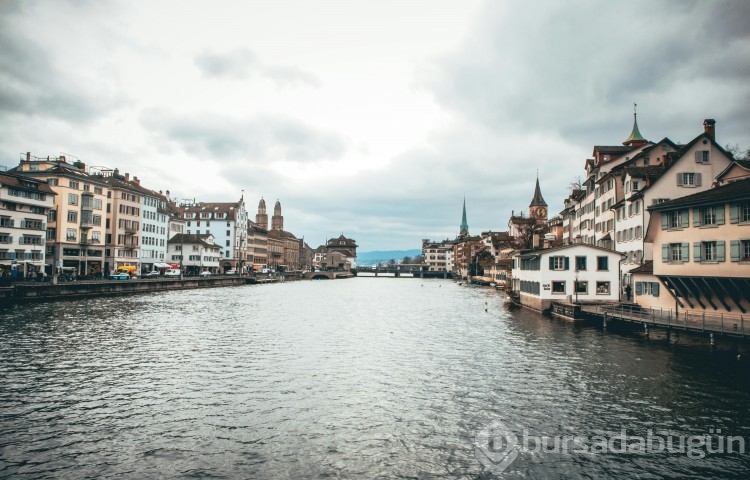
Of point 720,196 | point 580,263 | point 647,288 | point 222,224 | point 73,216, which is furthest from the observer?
point 222,224

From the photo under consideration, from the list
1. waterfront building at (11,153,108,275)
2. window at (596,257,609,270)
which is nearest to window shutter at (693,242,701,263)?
window at (596,257,609,270)

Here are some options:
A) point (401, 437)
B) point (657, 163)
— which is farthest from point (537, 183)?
point (401, 437)

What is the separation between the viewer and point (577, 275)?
61625 millimetres

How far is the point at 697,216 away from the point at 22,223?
304 ft

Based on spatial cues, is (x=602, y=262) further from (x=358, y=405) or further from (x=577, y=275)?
(x=358, y=405)

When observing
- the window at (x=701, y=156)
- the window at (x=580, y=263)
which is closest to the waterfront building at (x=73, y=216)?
the window at (x=580, y=263)

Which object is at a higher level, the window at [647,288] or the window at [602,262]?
the window at [602,262]

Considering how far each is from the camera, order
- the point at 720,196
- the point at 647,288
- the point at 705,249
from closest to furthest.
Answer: the point at 720,196 → the point at 705,249 → the point at 647,288

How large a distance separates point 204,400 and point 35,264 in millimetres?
74125

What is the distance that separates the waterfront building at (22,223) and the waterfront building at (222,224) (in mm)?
85121

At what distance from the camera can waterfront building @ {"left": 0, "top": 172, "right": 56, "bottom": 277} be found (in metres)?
74.3

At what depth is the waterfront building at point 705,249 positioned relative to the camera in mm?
36094

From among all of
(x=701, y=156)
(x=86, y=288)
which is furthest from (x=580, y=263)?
(x=86, y=288)

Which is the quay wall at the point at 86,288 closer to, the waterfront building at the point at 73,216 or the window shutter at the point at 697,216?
the waterfront building at the point at 73,216
